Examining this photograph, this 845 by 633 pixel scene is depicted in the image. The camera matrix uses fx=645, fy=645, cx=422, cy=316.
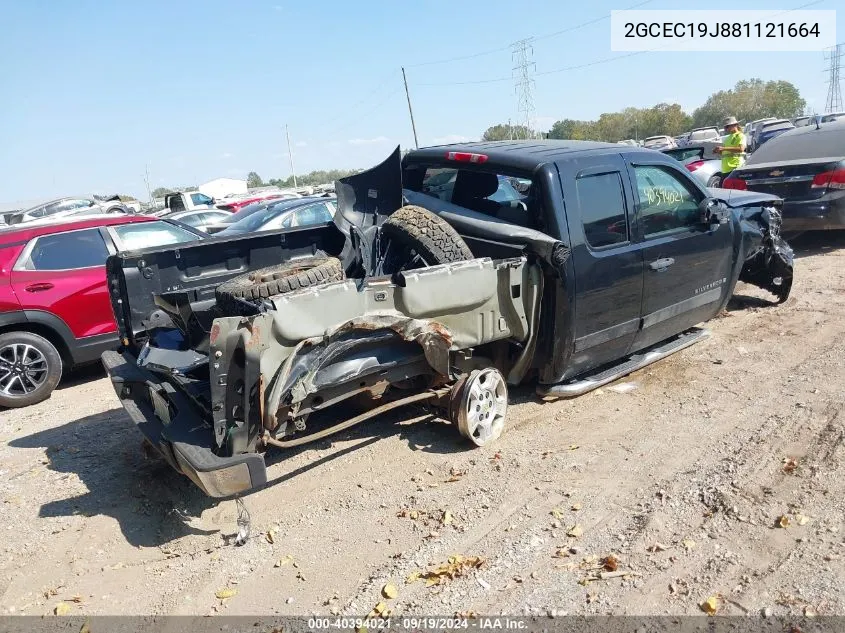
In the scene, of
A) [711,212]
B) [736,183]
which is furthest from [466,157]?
[736,183]

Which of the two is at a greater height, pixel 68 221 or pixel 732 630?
pixel 68 221

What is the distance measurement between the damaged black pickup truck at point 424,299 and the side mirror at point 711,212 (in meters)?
0.03

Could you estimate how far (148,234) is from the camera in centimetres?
711

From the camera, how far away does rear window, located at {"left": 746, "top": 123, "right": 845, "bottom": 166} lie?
9.57m

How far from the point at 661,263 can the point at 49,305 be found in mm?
5553

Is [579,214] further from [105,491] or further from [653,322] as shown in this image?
[105,491]

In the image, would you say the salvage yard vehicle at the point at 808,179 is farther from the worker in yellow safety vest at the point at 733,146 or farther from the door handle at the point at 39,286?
the door handle at the point at 39,286

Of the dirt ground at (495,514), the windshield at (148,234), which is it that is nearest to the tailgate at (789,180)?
the dirt ground at (495,514)

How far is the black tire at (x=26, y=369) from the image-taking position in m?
6.05

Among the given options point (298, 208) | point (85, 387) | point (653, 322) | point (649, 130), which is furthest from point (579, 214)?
point (649, 130)

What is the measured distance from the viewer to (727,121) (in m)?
12.3

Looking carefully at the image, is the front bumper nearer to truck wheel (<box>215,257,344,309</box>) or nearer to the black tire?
truck wheel (<box>215,257,344,309</box>)

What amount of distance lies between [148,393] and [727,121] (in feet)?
39.2

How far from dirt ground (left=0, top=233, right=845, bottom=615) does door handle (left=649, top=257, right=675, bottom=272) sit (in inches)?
38.1
